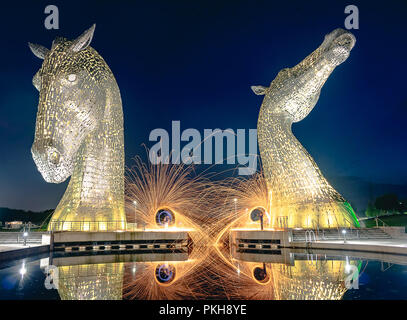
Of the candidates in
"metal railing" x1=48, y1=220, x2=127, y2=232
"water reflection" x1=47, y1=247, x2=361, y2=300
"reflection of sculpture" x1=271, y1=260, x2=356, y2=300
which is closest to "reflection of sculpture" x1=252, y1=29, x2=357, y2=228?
"water reflection" x1=47, y1=247, x2=361, y2=300

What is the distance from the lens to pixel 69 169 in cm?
1332

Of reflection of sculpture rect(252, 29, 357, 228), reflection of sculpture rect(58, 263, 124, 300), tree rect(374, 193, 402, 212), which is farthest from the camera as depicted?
tree rect(374, 193, 402, 212)

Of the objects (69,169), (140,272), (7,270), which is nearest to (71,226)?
(69,169)

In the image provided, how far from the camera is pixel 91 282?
263 inches

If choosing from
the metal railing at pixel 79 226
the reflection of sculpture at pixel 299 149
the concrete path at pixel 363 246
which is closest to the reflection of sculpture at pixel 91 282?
the metal railing at pixel 79 226

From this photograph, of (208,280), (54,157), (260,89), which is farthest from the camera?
(260,89)

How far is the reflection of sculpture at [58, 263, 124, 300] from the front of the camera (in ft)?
18.4

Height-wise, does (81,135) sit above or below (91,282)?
above

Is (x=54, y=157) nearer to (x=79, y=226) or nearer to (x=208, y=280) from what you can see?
(x=79, y=226)

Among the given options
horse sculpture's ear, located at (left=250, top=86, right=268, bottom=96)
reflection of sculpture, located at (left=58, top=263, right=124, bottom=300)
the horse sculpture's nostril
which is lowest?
reflection of sculpture, located at (left=58, top=263, right=124, bottom=300)

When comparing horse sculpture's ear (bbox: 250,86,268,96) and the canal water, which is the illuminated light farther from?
horse sculpture's ear (bbox: 250,86,268,96)

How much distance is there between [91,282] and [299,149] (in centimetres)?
1272

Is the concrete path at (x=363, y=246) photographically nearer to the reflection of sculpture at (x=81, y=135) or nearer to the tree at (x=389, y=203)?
the reflection of sculpture at (x=81, y=135)

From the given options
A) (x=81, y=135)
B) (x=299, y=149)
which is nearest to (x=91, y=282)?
(x=81, y=135)
